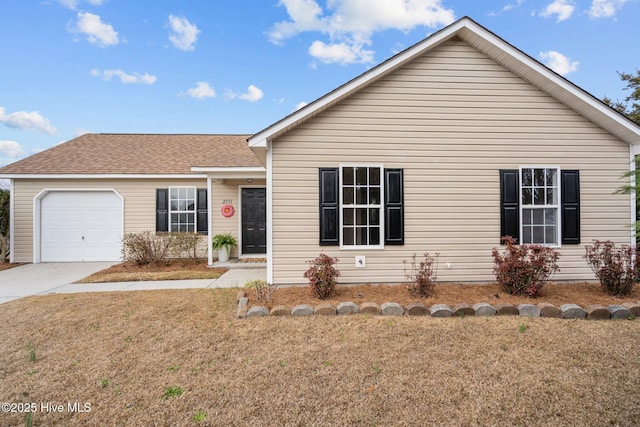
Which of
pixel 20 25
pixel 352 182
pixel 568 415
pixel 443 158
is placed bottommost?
pixel 568 415

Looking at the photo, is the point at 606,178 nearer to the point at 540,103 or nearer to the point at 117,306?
the point at 540,103

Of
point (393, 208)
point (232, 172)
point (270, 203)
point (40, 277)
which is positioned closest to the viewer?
point (270, 203)

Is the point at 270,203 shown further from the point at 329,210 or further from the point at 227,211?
the point at 227,211

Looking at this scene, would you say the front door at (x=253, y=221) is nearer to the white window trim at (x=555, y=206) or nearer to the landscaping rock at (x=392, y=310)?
the landscaping rock at (x=392, y=310)

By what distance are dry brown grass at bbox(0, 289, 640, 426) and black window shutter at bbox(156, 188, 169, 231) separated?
16.8 feet

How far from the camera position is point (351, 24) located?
11.8 meters

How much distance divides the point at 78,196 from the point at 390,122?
404 inches

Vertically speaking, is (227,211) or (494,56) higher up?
(494,56)

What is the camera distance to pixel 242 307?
4.62 metres

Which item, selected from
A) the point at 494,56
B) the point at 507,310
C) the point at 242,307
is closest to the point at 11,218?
the point at 242,307

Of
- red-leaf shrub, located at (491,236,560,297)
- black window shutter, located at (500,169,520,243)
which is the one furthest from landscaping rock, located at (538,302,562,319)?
black window shutter, located at (500,169,520,243)

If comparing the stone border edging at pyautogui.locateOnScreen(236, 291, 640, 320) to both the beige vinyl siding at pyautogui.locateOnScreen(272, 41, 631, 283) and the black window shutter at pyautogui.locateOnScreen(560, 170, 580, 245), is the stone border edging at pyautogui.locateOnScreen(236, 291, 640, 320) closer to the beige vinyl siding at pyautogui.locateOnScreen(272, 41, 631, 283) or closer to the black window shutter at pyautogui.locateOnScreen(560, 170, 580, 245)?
the beige vinyl siding at pyautogui.locateOnScreen(272, 41, 631, 283)

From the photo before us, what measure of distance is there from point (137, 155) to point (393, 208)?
9.57 metres

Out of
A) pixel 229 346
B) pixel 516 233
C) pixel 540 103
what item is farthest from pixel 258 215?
pixel 540 103
